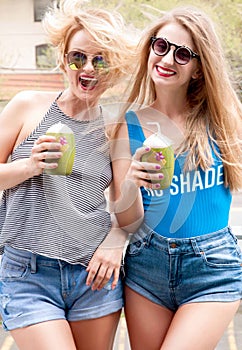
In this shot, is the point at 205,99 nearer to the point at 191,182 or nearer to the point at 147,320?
the point at 191,182

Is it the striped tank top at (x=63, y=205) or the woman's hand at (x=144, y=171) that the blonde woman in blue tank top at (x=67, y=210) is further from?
the woman's hand at (x=144, y=171)

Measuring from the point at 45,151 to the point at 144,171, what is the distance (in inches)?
10.1

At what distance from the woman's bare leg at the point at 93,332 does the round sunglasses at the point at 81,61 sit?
702 mm

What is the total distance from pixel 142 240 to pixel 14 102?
0.52 metres

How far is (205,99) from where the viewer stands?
5.88 feet

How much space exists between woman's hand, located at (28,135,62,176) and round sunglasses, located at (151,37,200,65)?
1.26 feet

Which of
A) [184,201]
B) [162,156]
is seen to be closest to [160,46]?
[162,156]

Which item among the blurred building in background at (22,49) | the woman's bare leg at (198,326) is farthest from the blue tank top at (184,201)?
the blurred building in background at (22,49)

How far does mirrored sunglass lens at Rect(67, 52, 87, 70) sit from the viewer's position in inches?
67.8

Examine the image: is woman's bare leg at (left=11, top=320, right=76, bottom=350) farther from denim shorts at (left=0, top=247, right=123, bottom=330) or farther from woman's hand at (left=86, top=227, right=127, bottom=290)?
woman's hand at (left=86, top=227, right=127, bottom=290)

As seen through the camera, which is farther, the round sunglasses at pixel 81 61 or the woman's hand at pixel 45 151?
the round sunglasses at pixel 81 61

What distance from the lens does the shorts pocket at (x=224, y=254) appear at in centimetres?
172

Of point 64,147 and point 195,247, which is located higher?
point 64,147

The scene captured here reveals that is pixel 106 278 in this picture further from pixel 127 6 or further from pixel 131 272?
Answer: pixel 127 6
